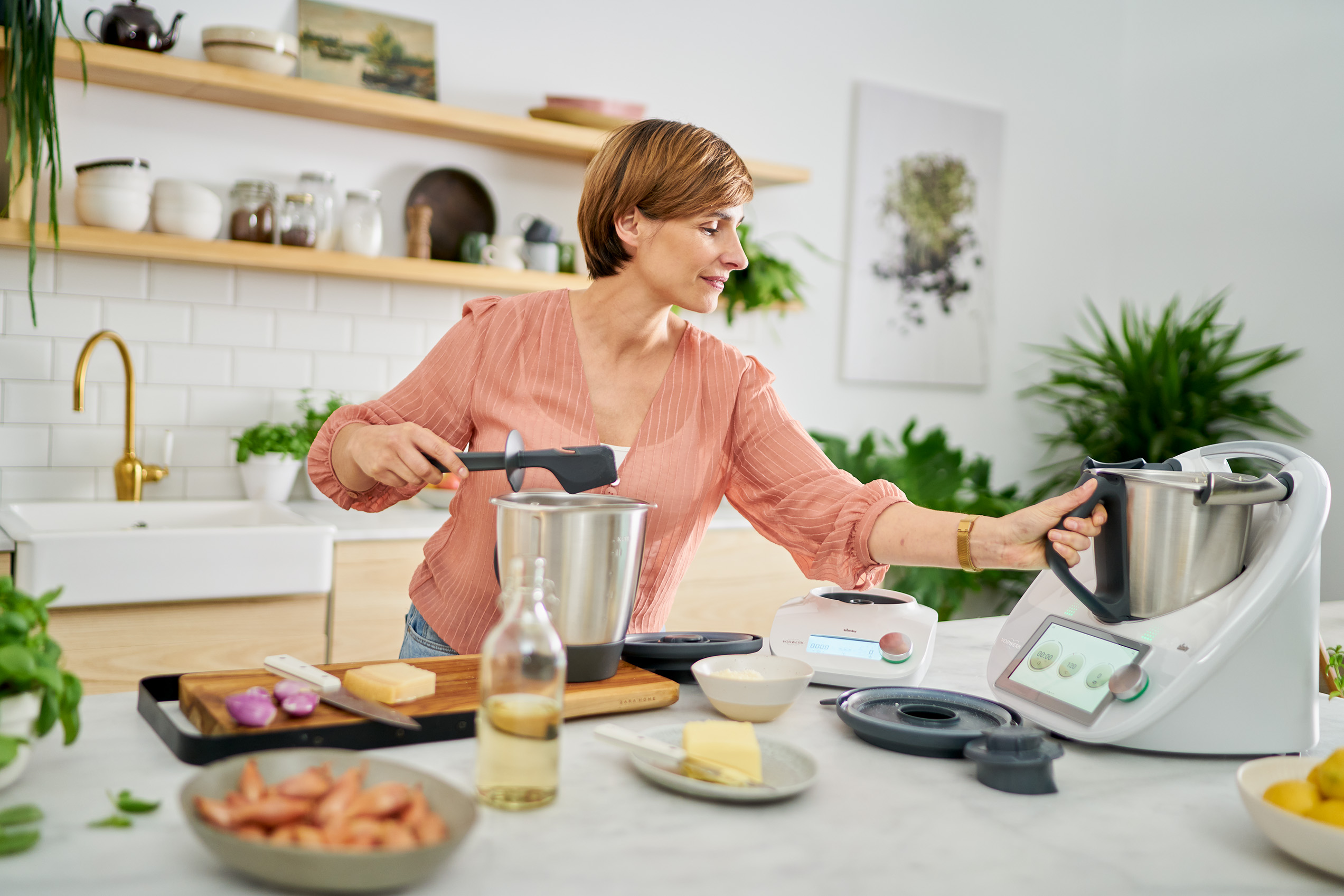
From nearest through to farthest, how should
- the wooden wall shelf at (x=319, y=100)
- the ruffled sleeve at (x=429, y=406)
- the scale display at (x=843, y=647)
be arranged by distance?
the scale display at (x=843, y=647), the ruffled sleeve at (x=429, y=406), the wooden wall shelf at (x=319, y=100)

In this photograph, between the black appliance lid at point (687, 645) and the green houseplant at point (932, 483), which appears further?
the green houseplant at point (932, 483)

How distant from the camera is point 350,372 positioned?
10.1 ft

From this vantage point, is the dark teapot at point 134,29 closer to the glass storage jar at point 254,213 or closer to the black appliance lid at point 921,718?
the glass storage jar at point 254,213

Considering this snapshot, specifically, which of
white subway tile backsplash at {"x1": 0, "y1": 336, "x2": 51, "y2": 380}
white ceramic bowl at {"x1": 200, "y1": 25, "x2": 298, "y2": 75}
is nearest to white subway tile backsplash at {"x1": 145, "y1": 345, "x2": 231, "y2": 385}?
white subway tile backsplash at {"x1": 0, "y1": 336, "x2": 51, "y2": 380}

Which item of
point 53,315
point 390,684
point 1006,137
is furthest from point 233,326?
point 1006,137

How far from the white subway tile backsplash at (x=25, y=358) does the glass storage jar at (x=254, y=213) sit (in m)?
0.56

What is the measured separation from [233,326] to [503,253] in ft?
2.59

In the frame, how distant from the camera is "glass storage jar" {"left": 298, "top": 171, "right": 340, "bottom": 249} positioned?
290cm

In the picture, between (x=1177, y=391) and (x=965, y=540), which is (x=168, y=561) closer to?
(x=965, y=540)

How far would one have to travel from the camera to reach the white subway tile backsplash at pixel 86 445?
2.73m

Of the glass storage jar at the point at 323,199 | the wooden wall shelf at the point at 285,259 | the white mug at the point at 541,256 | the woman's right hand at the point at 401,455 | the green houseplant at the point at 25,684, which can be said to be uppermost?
the glass storage jar at the point at 323,199

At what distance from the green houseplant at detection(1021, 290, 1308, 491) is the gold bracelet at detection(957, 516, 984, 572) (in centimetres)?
278

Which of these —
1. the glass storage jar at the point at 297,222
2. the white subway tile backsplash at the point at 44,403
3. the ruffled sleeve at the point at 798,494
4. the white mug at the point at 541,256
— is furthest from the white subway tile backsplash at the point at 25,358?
the ruffled sleeve at the point at 798,494

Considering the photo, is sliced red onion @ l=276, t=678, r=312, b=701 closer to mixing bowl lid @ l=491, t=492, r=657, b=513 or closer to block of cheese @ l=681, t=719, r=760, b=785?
mixing bowl lid @ l=491, t=492, r=657, b=513
